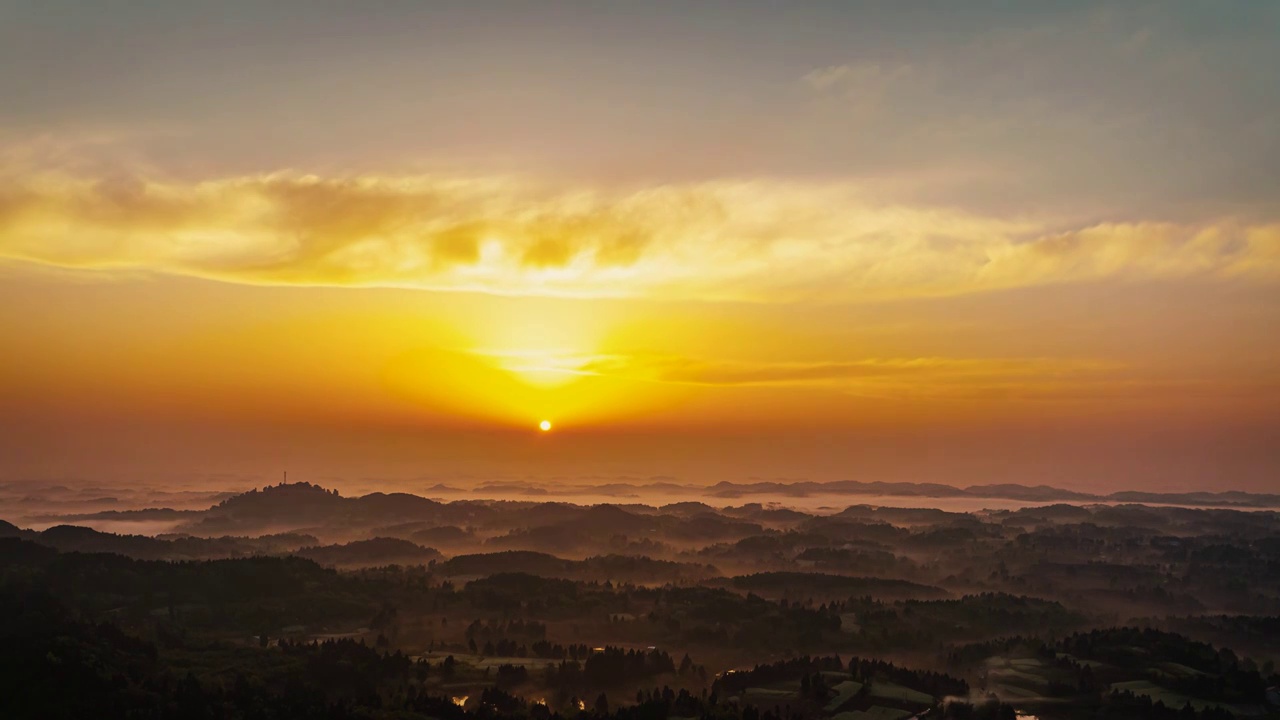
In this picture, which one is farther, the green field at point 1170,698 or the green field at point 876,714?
the green field at point 1170,698

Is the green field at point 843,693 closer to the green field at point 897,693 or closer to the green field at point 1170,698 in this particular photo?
the green field at point 897,693

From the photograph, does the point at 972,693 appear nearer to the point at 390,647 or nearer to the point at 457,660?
the point at 457,660

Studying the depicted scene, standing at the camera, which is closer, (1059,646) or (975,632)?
(1059,646)

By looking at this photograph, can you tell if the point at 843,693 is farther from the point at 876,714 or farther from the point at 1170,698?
the point at 1170,698

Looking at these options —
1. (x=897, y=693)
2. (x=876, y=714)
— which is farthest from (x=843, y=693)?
(x=876, y=714)

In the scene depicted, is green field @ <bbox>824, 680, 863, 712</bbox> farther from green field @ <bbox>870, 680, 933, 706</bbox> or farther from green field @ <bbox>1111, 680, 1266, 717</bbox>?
green field @ <bbox>1111, 680, 1266, 717</bbox>

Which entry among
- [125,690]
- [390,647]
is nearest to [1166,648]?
[390,647]

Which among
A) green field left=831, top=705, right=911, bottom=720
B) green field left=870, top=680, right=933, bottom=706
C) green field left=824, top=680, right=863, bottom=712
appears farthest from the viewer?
green field left=870, top=680, right=933, bottom=706

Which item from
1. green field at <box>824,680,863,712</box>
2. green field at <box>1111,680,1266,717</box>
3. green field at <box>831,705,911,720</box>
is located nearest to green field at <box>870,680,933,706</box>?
green field at <box>824,680,863,712</box>

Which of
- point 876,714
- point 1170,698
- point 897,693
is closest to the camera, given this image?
point 876,714

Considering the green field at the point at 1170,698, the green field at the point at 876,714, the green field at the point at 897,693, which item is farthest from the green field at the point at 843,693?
the green field at the point at 1170,698

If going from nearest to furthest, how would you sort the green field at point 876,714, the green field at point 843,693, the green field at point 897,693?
the green field at point 876,714 → the green field at point 843,693 → the green field at point 897,693
